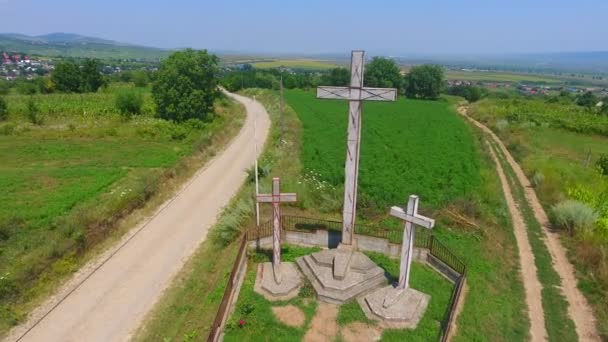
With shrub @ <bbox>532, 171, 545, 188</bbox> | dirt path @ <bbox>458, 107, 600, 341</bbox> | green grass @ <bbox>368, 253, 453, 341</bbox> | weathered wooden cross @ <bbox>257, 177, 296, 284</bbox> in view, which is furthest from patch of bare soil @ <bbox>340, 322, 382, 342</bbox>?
shrub @ <bbox>532, 171, 545, 188</bbox>

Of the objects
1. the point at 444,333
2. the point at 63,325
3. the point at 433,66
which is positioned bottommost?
the point at 63,325

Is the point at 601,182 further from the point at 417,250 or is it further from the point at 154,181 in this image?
the point at 154,181

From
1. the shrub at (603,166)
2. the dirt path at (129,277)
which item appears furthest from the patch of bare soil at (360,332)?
the shrub at (603,166)

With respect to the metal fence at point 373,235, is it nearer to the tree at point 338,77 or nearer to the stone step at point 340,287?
the stone step at point 340,287

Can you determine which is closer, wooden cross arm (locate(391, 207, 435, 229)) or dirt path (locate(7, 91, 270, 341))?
wooden cross arm (locate(391, 207, 435, 229))

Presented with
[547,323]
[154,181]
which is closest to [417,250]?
[547,323]

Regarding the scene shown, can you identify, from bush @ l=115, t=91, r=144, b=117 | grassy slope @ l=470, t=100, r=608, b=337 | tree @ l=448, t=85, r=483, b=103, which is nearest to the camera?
grassy slope @ l=470, t=100, r=608, b=337

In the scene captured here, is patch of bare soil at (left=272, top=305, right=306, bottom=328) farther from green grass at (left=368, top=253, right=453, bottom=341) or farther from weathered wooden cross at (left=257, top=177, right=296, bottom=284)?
green grass at (left=368, top=253, right=453, bottom=341)
